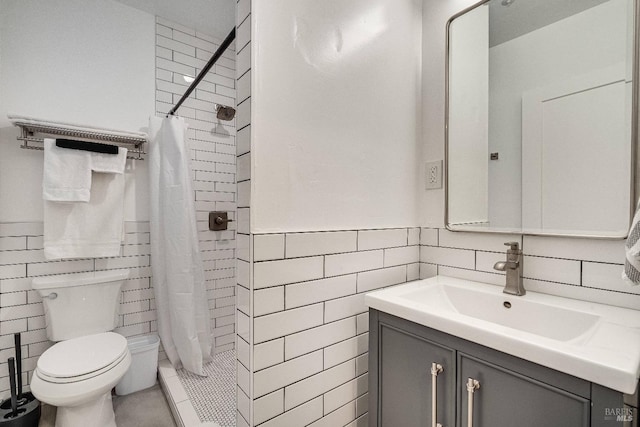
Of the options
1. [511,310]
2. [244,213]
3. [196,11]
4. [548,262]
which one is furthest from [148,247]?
[548,262]

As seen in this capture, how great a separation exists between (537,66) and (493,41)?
0.77 feet

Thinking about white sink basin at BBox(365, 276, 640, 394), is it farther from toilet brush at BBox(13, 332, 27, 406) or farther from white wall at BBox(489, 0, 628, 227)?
toilet brush at BBox(13, 332, 27, 406)

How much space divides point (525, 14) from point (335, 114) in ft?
2.87

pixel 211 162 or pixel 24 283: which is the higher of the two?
pixel 211 162

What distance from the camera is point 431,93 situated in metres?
1.41

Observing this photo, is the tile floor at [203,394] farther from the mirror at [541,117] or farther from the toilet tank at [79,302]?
the mirror at [541,117]

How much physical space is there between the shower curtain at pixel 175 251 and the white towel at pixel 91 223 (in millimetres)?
215

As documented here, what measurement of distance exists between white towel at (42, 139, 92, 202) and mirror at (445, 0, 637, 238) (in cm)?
212

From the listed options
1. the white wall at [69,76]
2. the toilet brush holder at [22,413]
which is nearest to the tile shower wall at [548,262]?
the white wall at [69,76]

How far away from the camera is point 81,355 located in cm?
149

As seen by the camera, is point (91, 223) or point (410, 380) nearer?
point (410, 380)

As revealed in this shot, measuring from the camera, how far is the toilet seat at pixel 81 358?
1.34m

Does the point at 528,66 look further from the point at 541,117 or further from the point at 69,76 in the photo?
the point at 69,76

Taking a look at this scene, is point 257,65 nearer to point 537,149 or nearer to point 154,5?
point 537,149
